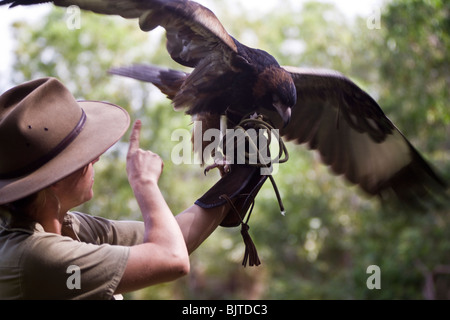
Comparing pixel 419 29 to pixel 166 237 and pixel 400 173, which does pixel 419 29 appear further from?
pixel 166 237

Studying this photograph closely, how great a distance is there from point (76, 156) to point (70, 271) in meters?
0.32

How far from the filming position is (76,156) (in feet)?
4.80

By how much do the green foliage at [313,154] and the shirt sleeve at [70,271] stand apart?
6.40 metres

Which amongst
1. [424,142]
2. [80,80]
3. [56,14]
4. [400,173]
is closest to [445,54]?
[424,142]

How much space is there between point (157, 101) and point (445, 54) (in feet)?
19.3

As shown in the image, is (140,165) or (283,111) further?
(283,111)

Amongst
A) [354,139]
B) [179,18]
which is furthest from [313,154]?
[179,18]

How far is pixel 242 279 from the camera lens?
16500 mm

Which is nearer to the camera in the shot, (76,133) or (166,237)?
(166,237)

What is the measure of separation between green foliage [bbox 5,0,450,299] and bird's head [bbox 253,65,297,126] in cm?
507

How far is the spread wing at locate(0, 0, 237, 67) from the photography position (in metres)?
2.19

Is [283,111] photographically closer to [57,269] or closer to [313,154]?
[57,269]

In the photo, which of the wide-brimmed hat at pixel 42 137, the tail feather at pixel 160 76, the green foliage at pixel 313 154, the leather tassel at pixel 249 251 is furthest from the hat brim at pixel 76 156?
the green foliage at pixel 313 154

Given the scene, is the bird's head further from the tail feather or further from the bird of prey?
the tail feather
